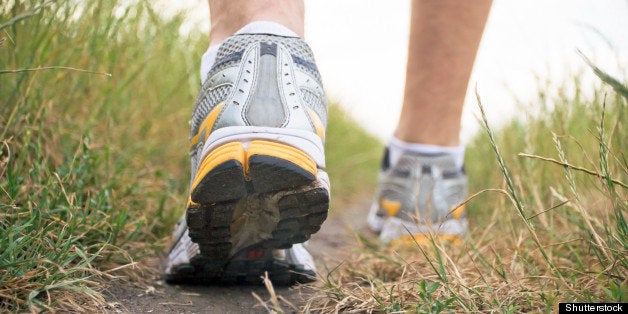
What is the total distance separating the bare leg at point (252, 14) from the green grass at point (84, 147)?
295mm

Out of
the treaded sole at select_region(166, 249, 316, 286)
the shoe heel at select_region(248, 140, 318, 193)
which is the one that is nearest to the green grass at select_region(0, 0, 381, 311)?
the treaded sole at select_region(166, 249, 316, 286)

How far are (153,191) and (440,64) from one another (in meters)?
0.92

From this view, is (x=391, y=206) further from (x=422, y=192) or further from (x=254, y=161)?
(x=254, y=161)

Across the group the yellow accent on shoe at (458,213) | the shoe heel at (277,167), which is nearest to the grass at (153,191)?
the yellow accent on shoe at (458,213)

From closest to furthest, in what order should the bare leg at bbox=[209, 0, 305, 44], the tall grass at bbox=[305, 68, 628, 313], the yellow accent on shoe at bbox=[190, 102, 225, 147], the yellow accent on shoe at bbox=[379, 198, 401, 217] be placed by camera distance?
the tall grass at bbox=[305, 68, 628, 313], the yellow accent on shoe at bbox=[190, 102, 225, 147], the bare leg at bbox=[209, 0, 305, 44], the yellow accent on shoe at bbox=[379, 198, 401, 217]

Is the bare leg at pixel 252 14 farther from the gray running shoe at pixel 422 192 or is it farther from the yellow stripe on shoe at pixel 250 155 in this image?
the gray running shoe at pixel 422 192

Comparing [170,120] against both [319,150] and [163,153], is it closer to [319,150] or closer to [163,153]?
[163,153]

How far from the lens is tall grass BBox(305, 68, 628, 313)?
3.48ft

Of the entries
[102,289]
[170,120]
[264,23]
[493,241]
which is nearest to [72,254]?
[102,289]

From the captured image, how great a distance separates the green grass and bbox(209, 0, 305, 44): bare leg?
30cm

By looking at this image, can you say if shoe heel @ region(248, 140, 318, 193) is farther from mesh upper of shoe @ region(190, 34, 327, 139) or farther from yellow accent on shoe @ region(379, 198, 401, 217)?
yellow accent on shoe @ region(379, 198, 401, 217)

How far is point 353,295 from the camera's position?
3.93ft

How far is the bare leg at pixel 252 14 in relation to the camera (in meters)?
1.33

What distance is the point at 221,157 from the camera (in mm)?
1115
